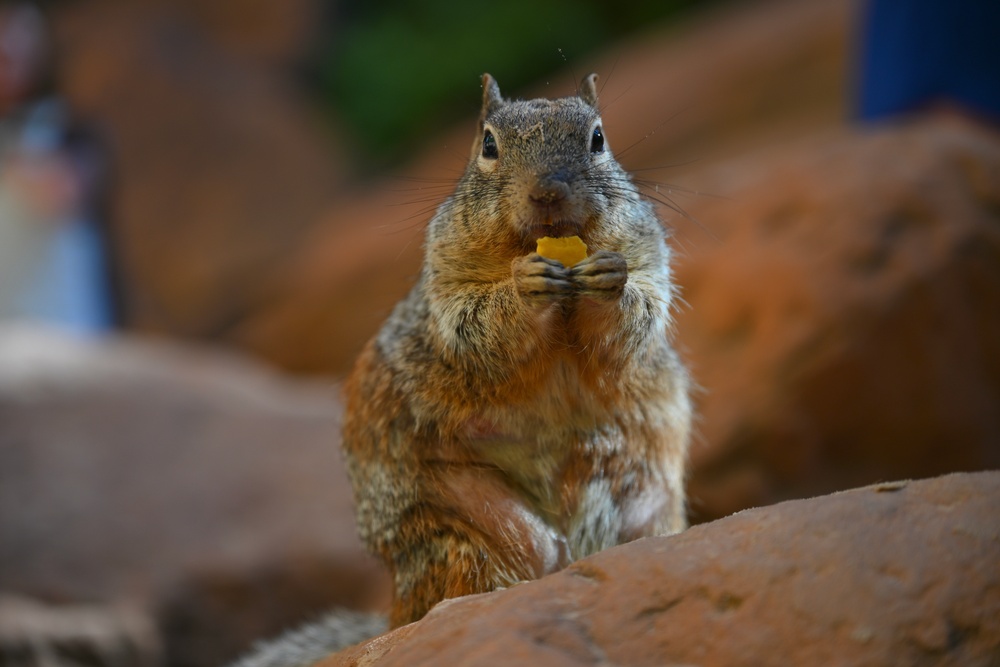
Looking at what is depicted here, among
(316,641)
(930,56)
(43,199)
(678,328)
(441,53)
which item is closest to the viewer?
(316,641)

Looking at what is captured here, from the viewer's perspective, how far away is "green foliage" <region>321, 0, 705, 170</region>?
1213cm

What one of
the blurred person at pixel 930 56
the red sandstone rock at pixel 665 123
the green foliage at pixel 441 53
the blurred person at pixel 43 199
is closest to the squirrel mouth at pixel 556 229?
the blurred person at pixel 930 56

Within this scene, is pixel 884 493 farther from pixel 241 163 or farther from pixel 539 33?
pixel 241 163

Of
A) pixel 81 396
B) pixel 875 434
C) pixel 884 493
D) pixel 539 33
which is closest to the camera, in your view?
pixel 884 493

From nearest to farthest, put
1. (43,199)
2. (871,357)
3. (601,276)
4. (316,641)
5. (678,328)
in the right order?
(601,276) → (316,641) → (871,357) → (678,328) → (43,199)

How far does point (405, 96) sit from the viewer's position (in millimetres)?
12664

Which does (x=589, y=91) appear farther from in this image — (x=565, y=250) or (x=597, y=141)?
(x=565, y=250)

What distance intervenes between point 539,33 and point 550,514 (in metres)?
9.91

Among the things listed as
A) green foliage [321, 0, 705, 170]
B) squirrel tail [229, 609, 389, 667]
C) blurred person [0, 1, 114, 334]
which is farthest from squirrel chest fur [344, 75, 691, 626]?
green foliage [321, 0, 705, 170]

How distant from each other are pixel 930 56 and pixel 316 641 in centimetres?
475

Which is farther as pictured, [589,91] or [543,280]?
[589,91]

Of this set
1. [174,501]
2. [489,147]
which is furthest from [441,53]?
[489,147]

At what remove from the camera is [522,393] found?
10.2 ft

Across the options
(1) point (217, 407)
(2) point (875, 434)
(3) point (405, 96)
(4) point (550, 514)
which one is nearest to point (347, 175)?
(3) point (405, 96)
